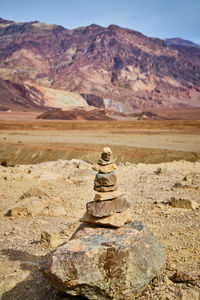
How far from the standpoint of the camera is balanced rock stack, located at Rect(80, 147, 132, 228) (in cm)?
555

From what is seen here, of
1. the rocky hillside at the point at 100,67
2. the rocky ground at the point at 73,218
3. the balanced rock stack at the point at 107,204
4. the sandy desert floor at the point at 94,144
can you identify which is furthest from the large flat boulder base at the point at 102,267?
the rocky hillside at the point at 100,67

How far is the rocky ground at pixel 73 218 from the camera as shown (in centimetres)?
532

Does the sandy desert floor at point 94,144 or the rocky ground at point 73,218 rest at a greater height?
the rocky ground at point 73,218

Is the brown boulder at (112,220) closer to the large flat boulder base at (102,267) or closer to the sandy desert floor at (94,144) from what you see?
the large flat boulder base at (102,267)

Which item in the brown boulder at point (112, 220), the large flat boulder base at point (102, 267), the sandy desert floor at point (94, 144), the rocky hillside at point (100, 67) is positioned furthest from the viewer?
the rocky hillside at point (100, 67)

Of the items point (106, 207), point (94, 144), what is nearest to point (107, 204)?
point (106, 207)

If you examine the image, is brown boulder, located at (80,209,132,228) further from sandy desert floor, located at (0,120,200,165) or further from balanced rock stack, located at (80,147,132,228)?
sandy desert floor, located at (0,120,200,165)

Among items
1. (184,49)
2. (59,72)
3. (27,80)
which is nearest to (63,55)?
(59,72)

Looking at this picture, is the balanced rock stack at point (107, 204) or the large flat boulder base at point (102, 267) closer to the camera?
the large flat boulder base at point (102, 267)

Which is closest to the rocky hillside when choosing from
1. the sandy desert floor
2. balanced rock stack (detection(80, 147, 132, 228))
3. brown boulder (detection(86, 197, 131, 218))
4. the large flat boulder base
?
the sandy desert floor

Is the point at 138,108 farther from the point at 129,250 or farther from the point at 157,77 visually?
the point at 129,250

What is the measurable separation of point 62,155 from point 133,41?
14673 centimetres

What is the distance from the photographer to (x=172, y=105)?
11988 centimetres

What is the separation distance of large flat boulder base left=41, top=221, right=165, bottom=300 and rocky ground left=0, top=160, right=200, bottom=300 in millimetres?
414
